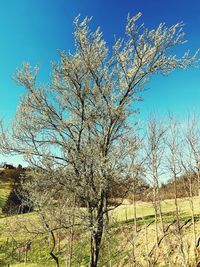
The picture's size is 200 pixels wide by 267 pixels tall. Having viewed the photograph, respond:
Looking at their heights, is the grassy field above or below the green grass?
below

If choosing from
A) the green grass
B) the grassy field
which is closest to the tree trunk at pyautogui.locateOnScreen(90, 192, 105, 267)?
the grassy field

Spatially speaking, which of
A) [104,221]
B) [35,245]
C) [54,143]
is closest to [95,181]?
[104,221]

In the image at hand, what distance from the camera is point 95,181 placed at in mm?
9070

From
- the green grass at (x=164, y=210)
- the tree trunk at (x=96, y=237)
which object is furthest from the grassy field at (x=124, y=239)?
the tree trunk at (x=96, y=237)

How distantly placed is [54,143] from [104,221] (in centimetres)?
310

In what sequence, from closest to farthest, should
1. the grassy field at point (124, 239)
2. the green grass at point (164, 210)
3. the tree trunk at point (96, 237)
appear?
1. the tree trunk at point (96, 237)
2. the grassy field at point (124, 239)
3. the green grass at point (164, 210)

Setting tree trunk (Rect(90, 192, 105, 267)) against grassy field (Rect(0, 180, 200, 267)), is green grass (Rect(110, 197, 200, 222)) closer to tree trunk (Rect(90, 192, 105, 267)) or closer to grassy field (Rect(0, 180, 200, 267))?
grassy field (Rect(0, 180, 200, 267))

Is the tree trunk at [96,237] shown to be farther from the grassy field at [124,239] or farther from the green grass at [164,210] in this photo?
the green grass at [164,210]

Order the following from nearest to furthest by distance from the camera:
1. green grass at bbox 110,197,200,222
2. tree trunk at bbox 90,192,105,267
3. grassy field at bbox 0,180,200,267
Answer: tree trunk at bbox 90,192,105,267 < grassy field at bbox 0,180,200,267 < green grass at bbox 110,197,200,222

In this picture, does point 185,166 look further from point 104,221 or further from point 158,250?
point 104,221

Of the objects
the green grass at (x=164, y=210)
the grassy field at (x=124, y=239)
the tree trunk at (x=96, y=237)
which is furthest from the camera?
the green grass at (x=164, y=210)

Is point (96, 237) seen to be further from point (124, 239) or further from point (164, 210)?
point (164, 210)

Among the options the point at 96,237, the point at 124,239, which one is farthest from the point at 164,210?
the point at 96,237

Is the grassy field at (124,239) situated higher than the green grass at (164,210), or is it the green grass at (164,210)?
the green grass at (164,210)
